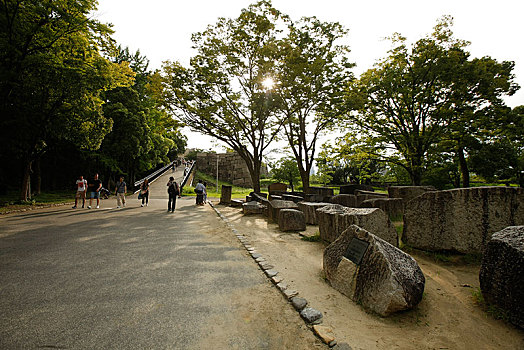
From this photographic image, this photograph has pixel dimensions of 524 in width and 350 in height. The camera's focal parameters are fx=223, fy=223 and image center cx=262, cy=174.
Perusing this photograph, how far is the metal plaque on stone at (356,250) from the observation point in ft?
9.99

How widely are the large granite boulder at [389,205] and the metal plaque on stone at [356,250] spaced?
504 centimetres

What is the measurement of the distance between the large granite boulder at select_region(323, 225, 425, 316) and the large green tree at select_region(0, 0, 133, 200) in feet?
44.4

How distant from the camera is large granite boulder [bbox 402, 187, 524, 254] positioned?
3924 millimetres

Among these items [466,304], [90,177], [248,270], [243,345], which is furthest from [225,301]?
[90,177]

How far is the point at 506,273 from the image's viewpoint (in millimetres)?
2410

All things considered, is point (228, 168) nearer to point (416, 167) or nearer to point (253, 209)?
point (253, 209)

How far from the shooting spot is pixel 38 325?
230cm

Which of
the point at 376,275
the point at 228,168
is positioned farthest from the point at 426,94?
the point at 228,168

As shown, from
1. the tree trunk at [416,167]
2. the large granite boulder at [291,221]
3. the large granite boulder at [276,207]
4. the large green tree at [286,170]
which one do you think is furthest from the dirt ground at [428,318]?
the large green tree at [286,170]

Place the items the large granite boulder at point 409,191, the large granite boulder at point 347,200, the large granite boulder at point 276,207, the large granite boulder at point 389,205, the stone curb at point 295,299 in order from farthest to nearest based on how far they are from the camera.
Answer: the large granite boulder at point 347,200 → the large granite boulder at point 276,207 → the large granite boulder at point 409,191 → the large granite boulder at point 389,205 → the stone curb at point 295,299

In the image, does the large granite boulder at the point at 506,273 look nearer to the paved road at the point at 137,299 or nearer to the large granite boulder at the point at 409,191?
the paved road at the point at 137,299

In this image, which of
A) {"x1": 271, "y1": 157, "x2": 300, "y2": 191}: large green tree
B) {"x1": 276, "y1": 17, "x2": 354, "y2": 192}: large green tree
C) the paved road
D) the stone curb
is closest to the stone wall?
{"x1": 271, "y1": 157, "x2": 300, "y2": 191}: large green tree

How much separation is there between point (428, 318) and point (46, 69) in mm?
15572

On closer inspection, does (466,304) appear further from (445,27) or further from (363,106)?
(445,27)
